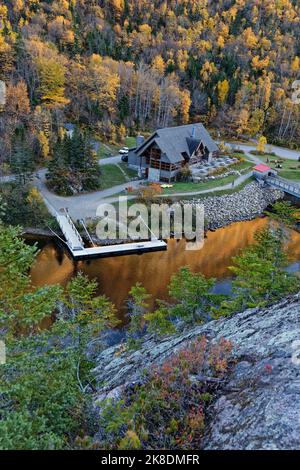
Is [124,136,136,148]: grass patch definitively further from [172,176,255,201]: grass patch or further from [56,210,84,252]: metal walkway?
[56,210,84,252]: metal walkway

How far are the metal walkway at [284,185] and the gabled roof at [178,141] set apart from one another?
876 centimetres

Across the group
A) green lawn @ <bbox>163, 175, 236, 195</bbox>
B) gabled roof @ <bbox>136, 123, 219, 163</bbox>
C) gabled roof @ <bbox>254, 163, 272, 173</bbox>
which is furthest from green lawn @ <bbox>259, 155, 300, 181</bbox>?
gabled roof @ <bbox>136, 123, 219, 163</bbox>

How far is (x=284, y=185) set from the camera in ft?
158

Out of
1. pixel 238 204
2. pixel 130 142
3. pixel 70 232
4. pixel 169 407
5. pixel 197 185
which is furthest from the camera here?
pixel 130 142

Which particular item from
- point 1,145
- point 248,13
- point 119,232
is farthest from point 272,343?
point 248,13

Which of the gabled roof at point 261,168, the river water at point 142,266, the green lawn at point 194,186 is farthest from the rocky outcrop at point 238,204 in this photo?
the river water at point 142,266

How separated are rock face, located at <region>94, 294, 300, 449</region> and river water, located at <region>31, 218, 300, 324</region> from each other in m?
11.6

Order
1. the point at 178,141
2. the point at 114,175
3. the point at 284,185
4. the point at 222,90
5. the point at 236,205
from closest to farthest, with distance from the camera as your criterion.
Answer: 1. the point at 236,205
2. the point at 114,175
3. the point at 178,141
4. the point at 284,185
5. the point at 222,90

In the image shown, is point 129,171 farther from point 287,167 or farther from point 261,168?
point 287,167

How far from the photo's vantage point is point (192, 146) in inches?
1854

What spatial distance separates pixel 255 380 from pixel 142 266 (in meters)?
21.7

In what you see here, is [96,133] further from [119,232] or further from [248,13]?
[248,13]

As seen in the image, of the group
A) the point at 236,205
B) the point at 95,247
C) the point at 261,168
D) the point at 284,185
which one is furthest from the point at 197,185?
the point at 95,247

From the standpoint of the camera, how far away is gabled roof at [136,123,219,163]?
4309 centimetres
